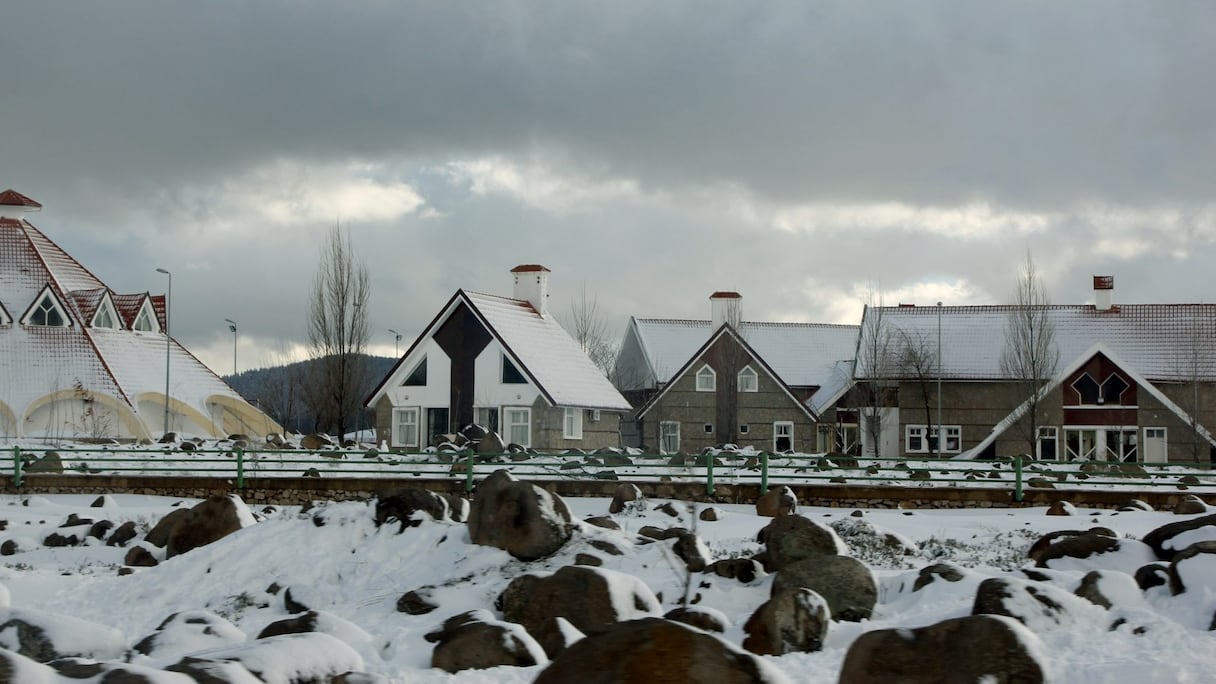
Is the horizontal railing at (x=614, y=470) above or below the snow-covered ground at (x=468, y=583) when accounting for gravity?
above

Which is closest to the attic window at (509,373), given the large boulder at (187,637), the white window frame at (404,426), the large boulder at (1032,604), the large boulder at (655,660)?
the white window frame at (404,426)

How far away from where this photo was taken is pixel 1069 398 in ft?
165

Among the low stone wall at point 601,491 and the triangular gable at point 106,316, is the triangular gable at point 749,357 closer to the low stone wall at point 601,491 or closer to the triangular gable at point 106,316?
the triangular gable at point 106,316

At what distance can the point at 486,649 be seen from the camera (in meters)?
11.4

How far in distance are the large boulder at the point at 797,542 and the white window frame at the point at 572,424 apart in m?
31.8

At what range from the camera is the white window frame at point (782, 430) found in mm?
57094

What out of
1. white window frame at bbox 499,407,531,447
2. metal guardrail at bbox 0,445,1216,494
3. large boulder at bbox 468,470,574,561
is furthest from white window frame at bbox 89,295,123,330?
large boulder at bbox 468,470,574,561

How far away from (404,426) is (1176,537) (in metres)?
36.2

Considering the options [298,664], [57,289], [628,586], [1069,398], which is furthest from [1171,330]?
[298,664]

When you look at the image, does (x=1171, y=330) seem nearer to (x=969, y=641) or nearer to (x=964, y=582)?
(x=964, y=582)

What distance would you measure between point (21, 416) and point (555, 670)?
46020 millimetres

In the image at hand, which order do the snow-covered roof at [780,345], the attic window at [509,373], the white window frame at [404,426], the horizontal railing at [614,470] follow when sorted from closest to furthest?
the horizontal railing at [614,470] < the attic window at [509,373] < the white window frame at [404,426] < the snow-covered roof at [780,345]

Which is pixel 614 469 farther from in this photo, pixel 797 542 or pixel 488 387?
pixel 488 387

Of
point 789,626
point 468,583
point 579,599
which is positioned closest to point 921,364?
point 468,583
